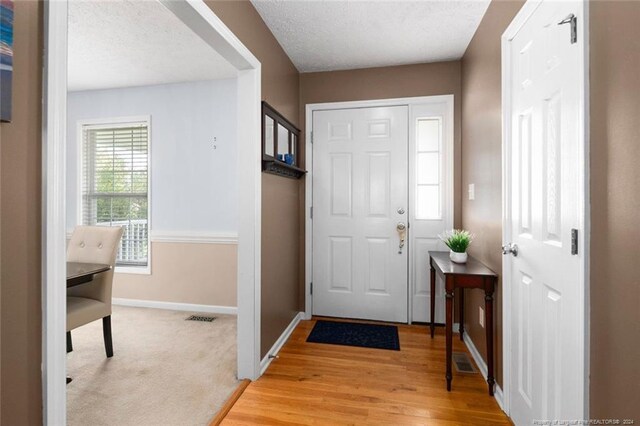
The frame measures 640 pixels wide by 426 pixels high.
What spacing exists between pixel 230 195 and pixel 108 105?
1.85 metres

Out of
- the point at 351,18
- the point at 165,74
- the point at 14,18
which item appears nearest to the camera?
the point at 14,18

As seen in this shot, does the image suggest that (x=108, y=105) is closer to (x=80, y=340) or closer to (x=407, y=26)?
(x=80, y=340)

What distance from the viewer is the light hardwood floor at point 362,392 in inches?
70.6

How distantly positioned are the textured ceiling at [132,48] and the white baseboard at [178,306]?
8.07 ft

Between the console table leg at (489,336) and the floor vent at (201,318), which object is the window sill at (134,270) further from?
the console table leg at (489,336)

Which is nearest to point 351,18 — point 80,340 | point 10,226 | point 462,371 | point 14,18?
point 14,18

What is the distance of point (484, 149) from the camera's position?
2311mm

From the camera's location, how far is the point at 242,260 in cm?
216

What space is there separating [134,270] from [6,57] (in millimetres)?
3429

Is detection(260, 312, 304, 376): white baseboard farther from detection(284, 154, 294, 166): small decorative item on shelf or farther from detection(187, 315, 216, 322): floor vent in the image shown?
detection(284, 154, 294, 166): small decorative item on shelf

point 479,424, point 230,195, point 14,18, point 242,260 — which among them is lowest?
point 479,424

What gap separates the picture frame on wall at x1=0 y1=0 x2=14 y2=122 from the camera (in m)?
0.74

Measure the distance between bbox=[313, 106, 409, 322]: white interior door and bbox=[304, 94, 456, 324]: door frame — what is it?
0.14 ft

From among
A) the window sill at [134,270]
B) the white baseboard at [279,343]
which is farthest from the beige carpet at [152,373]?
the window sill at [134,270]
